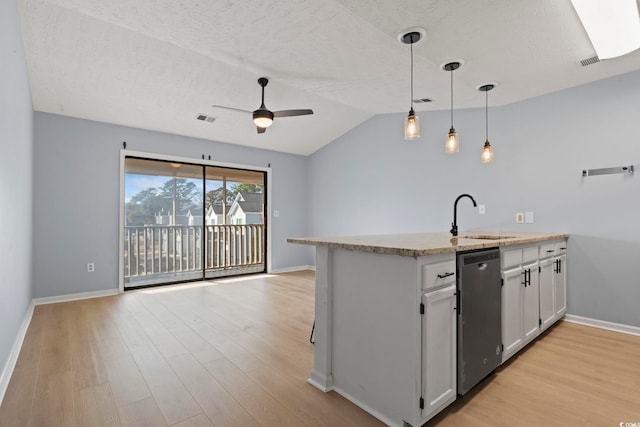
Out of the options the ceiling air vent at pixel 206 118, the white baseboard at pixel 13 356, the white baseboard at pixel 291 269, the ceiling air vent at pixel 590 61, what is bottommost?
the white baseboard at pixel 291 269

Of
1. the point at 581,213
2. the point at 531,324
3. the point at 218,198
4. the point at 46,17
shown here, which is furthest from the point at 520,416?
the point at 218,198

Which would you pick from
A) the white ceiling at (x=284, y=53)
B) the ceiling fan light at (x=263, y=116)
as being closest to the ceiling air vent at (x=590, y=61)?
the white ceiling at (x=284, y=53)

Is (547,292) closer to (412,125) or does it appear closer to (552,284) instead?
(552,284)

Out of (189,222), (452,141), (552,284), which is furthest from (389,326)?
(189,222)

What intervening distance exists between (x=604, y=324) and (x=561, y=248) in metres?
0.83

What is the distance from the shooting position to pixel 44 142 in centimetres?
404

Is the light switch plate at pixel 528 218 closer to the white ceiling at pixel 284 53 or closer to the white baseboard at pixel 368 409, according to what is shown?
the white ceiling at pixel 284 53

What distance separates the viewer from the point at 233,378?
2137mm

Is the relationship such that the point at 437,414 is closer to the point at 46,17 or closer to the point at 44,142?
the point at 46,17

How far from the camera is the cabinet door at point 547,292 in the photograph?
9.32ft

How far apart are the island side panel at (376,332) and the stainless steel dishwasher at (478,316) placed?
1.41 feet

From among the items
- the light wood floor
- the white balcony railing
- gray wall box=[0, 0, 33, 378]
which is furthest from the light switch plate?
gray wall box=[0, 0, 33, 378]

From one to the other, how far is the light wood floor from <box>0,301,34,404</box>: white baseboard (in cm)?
5

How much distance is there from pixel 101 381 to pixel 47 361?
693 millimetres
